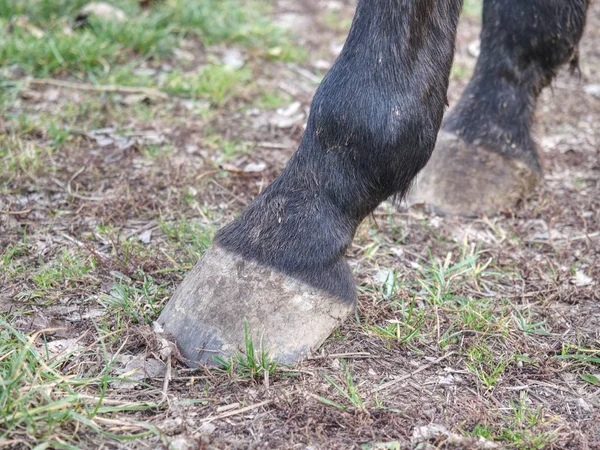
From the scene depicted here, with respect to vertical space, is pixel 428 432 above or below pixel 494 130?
below

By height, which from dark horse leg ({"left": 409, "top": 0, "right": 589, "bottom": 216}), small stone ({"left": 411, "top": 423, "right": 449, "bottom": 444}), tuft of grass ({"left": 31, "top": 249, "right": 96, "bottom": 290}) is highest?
dark horse leg ({"left": 409, "top": 0, "right": 589, "bottom": 216})

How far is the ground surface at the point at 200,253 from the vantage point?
5.36ft

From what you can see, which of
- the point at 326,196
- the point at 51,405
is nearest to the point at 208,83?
the point at 326,196

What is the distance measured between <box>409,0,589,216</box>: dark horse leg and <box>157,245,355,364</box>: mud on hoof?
3.70 feet

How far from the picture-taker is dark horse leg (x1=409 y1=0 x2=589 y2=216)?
9.05 feet

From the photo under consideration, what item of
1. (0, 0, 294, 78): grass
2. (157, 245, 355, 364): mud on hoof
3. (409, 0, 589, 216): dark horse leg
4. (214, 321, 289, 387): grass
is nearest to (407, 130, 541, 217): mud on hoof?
(409, 0, 589, 216): dark horse leg

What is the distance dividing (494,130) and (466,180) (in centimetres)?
24

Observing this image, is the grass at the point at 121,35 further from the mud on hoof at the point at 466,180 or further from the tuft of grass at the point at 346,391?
the tuft of grass at the point at 346,391

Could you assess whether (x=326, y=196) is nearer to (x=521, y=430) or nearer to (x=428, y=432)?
(x=428, y=432)

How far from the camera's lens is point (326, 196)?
73.3 inches

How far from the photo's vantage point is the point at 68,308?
207cm

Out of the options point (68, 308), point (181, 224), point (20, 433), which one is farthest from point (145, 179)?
point (20, 433)

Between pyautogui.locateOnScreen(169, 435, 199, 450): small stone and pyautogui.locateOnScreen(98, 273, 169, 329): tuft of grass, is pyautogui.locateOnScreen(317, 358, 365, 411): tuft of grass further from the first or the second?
pyautogui.locateOnScreen(98, 273, 169, 329): tuft of grass

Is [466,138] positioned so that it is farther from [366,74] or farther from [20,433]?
[20,433]
